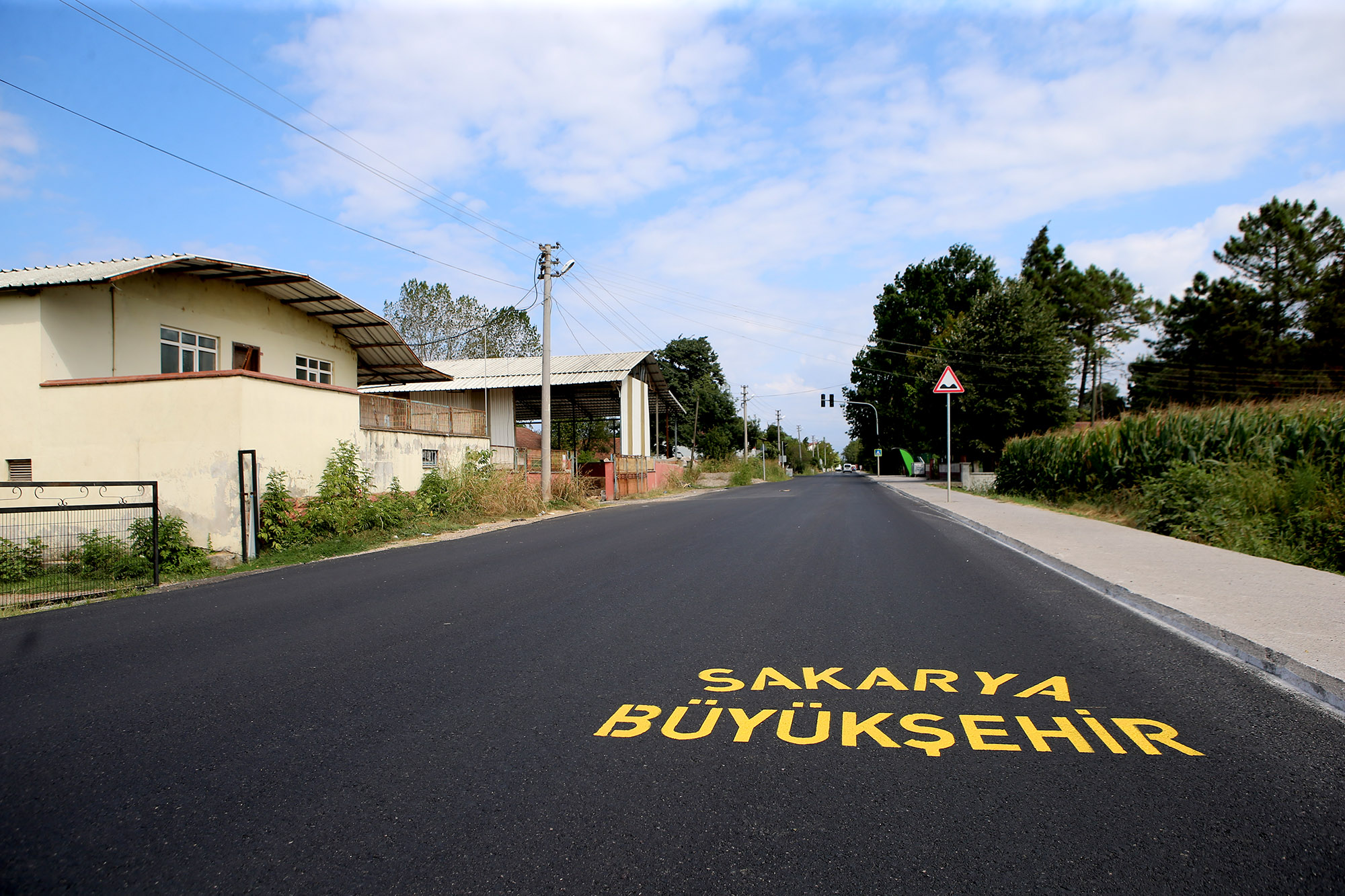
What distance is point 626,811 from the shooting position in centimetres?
300

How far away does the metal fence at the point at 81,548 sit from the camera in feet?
30.8

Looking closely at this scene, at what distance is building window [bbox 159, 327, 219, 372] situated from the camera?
16422 millimetres

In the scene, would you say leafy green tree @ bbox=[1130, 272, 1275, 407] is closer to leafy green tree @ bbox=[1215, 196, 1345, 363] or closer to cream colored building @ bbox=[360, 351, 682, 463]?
leafy green tree @ bbox=[1215, 196, 1345, 363]

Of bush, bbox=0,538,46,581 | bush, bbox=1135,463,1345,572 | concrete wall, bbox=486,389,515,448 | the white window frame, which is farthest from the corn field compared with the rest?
concrete wall, bbox=486,389,515,448

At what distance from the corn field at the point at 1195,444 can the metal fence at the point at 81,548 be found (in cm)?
1793

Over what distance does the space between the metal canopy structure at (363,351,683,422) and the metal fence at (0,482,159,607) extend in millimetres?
19821

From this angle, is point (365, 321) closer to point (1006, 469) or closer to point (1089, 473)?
point (1089, 473)

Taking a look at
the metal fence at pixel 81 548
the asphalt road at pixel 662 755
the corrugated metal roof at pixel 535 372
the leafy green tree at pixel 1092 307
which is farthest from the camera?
the leafy green tree at pixel 1092 307

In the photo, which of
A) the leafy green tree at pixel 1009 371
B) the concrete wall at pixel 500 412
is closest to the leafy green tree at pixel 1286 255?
the leafy green tree at pixel 1009 371

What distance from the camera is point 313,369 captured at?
851 inches

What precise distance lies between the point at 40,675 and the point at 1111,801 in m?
6.94

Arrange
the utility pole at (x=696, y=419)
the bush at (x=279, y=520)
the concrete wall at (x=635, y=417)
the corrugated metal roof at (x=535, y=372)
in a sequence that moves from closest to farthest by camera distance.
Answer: the bush at (x=279, y=520), the corrugated metal roof at (x=535, y=372), the concrete wall at (x=635, y=417), the utility pole at (x=696, y=419)

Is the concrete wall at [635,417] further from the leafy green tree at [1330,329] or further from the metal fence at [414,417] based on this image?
the leafy green tree at [1330,329]

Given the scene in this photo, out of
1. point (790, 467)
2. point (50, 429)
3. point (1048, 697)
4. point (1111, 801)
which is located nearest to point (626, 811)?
point (1111, 801)
